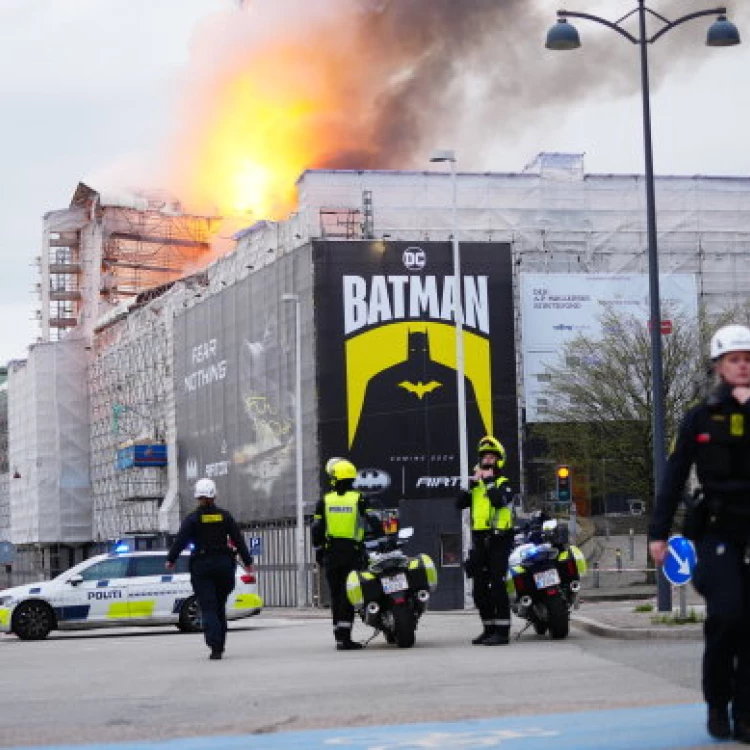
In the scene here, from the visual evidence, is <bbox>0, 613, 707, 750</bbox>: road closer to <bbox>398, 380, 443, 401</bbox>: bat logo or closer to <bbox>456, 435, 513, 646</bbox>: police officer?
<bbox>456, 435, 513, 646</bbox>: police officer

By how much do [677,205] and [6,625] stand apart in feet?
149

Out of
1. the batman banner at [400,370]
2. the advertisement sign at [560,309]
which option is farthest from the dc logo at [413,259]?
the advertisement sign at [560,309]

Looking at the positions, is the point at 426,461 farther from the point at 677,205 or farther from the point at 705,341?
the point at 677,205

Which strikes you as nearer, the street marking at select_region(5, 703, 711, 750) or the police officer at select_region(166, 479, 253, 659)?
the street marking at select_region(5, 703, 711, 750)

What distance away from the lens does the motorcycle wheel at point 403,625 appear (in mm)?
15922

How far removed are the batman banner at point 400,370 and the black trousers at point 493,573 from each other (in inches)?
1672

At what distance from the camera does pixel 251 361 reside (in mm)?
64062

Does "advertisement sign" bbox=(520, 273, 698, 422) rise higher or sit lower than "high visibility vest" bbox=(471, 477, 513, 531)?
higher

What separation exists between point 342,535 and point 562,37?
10.3 m

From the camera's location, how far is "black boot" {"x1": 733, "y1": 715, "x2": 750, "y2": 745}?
24.0 feet

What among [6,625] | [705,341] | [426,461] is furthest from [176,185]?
[6,625]

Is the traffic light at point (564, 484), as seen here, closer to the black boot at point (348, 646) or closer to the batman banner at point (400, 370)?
the black boot at point (348, 646)

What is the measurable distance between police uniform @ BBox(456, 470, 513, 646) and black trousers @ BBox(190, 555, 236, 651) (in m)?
2.29

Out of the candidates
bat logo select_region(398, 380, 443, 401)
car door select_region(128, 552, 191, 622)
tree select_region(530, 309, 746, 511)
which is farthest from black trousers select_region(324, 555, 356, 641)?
bat logo select_region(398, 380, 443, 401)
